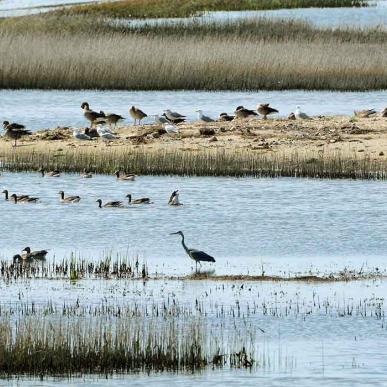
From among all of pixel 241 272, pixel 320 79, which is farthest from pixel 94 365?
pixel 320 79

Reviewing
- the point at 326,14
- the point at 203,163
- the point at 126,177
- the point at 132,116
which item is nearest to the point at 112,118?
the point at 132,116

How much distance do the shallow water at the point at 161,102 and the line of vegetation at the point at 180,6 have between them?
2579cm

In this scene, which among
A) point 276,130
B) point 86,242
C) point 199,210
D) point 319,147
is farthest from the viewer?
point 276,130

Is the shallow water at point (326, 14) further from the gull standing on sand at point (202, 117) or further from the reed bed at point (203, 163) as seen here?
the reed bed at point (203, 163)

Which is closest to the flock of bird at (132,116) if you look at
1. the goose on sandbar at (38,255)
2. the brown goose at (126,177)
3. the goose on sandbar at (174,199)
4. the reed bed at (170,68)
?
the brown goose at (126,177)

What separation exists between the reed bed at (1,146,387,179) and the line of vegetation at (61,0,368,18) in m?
36.7

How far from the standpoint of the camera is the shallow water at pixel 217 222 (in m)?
17.9

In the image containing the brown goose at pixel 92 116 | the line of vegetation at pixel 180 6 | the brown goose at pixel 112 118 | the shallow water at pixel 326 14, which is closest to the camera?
the brown goose at pixel 112 118

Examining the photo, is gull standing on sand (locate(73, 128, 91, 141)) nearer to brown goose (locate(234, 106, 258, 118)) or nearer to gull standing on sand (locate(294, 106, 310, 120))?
brown goose (locate(234, 106, 258, 118))

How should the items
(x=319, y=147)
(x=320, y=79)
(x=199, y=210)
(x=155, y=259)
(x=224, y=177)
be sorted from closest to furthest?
(x=155, y=259)
(x=199, y=210)
(x=224, y=177)
(x=319, y=147)
(x=320, y=79)

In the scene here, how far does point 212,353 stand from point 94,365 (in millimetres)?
1172

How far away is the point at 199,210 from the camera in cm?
2219

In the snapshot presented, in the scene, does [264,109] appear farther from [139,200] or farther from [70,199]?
[70,199]

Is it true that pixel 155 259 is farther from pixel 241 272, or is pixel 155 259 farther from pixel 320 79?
pixel 320 79
